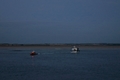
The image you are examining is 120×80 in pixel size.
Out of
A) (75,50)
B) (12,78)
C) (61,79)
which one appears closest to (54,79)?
(61,79)

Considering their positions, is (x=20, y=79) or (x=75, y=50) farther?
(x=75, y=50)

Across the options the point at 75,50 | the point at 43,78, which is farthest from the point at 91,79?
the point at 75,50

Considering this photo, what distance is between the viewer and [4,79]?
39094mm

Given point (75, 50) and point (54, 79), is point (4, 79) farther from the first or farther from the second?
point (75, 50)

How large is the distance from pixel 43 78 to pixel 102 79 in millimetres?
7736

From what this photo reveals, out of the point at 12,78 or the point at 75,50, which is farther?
the point at 75,50

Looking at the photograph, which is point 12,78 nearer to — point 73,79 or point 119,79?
point 73,79

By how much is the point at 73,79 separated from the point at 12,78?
27.0 feet

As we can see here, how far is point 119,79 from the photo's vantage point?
3844 cm

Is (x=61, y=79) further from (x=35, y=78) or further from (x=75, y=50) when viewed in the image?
(x=75, y=50)

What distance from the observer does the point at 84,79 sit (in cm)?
3869

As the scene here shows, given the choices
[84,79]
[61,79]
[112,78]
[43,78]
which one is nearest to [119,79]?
[112,78]

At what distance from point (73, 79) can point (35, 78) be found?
16.8ft

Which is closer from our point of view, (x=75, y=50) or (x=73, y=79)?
(x=73, y=79)
